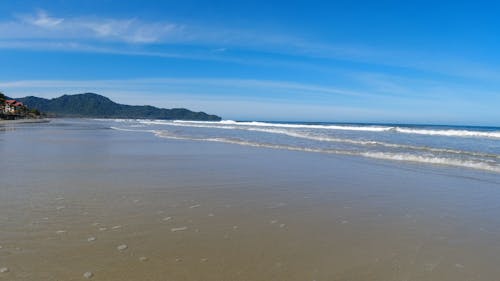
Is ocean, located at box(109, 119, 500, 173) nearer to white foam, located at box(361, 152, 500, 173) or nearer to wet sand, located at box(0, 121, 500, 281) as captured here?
white foam, located at box(361, 152, 500, 173)

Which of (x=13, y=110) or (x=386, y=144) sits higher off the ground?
(x=13, y=110)

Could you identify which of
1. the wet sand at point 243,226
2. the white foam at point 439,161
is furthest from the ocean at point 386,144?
the wet sand at point 243,226

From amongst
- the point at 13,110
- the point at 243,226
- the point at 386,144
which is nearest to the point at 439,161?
the point at 386,144

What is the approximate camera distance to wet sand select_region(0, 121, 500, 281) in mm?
3936

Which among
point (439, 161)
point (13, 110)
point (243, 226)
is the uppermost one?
point (13, 110)

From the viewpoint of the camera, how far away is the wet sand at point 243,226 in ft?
12.9

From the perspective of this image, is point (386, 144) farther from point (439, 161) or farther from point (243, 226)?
point (243, 226)

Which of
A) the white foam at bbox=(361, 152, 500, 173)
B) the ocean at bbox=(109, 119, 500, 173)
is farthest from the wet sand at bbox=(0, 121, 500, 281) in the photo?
the ocean at bbox=(109, 119, 500, 173)

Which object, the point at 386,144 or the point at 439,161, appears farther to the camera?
the point at 386,144

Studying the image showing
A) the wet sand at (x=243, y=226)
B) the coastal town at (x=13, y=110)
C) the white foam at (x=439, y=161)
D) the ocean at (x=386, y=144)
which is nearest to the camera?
the wet sand at (x=243, y=226)

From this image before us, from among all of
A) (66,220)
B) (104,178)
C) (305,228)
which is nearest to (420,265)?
(305,228)

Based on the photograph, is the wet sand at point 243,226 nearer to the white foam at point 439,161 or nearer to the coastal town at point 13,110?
the white foam at point 439,161

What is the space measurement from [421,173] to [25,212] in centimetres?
1001

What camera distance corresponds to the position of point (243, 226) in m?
5.44
